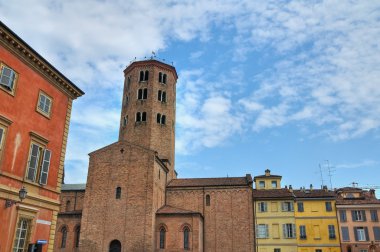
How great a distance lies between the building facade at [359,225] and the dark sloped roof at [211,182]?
1104 centimetres

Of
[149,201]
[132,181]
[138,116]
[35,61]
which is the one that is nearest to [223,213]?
[149,201]

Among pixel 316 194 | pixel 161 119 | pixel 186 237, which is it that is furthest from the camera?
pixel 161 119

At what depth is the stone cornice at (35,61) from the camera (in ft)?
49.6

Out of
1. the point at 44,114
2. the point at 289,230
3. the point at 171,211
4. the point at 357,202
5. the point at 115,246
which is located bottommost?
the point at 115,246

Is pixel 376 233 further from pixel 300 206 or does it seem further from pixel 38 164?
pixel 38 164

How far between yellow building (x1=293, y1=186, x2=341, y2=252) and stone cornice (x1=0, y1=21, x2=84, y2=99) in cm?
3021

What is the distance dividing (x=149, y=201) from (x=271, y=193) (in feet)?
50.9

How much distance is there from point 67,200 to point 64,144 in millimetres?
26623

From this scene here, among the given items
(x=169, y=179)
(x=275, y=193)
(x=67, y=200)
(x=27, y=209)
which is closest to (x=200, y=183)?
(x=169, y=179)

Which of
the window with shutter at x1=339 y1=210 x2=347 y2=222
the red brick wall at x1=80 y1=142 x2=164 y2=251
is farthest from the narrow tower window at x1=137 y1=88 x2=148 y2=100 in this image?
the window with shutter at x1=339 y1=210 x2=347 y2=222

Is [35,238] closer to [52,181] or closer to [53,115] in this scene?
[52,181]

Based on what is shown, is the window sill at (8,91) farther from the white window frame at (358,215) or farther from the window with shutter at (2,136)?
the white window frame at (358,215)

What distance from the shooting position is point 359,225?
39.8 metres

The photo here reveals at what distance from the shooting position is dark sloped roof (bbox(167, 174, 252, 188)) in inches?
1596
